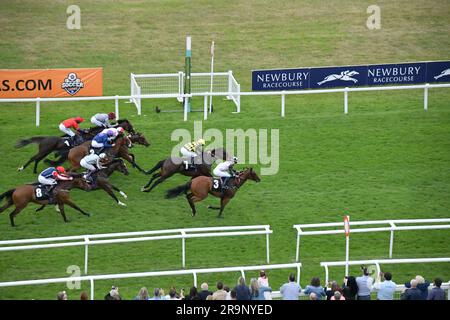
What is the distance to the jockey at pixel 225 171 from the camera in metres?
19.5

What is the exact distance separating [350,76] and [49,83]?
7205 millimetres

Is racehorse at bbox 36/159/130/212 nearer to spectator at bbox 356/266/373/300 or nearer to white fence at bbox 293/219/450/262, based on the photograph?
white fence at bbox 293/219/450/262

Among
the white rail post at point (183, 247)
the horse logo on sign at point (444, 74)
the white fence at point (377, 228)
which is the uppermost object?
the horse logo on sign at point (444, 74)

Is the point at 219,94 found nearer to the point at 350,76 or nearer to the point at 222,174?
the point at 350,76

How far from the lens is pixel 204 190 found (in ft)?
63.7

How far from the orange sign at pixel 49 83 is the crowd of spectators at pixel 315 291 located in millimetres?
9137

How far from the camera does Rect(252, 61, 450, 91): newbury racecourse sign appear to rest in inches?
969

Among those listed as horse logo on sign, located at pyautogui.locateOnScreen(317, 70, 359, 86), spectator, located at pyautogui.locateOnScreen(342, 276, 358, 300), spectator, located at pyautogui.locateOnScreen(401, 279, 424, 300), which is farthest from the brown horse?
horse logo on sign, located at pyautogui.locateOnScreen(317, 70, 359, 86)

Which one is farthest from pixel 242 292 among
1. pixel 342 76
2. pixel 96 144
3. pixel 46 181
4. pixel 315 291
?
pixel 342 76

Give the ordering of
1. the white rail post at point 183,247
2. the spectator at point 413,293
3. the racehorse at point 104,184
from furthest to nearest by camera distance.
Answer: the racehorse at point 104,184 → the white rail post at point 183,247 → the spectator at point 413,293

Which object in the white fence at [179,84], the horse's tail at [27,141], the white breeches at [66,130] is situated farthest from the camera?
the white fence at [179,84]

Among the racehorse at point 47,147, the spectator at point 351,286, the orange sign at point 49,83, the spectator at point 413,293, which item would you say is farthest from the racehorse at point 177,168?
the spectator at point 413,293

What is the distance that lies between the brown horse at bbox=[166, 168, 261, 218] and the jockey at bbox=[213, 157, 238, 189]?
108 millimetres

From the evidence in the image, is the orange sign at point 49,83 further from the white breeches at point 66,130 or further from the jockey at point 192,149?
the jockey at point 192,149
